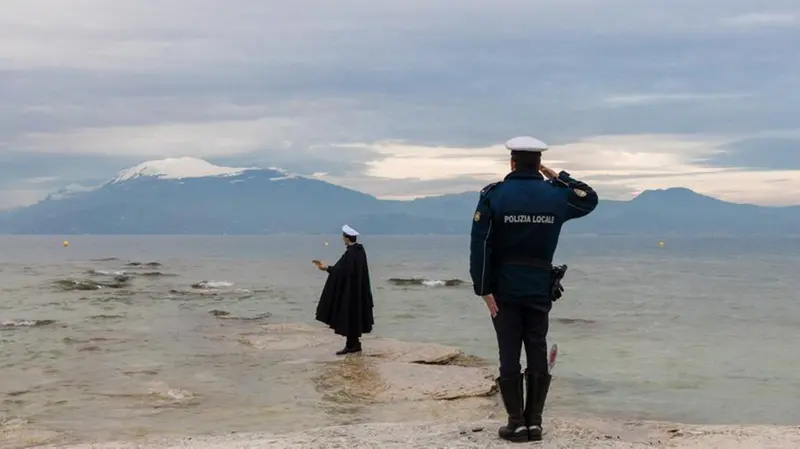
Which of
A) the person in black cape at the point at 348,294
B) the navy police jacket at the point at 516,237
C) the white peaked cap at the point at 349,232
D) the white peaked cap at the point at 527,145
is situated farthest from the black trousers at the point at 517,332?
the person in black cape at the point at 348,294

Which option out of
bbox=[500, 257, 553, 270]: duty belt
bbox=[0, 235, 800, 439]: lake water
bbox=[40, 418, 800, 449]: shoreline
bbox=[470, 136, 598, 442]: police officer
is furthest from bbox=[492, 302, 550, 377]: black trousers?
bbox=[0, 235, 800, 439]: lake water

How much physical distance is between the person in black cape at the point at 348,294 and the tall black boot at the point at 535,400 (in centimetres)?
760

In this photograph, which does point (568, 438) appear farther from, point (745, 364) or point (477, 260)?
point (745, 364)

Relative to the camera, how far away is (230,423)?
10.5m

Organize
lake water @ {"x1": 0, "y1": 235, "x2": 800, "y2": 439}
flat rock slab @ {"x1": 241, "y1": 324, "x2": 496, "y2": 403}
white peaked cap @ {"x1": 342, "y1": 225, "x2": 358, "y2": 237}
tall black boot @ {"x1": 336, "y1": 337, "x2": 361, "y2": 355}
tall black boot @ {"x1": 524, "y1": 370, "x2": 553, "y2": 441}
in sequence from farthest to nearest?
tall black boot @ {"x1": 336, "y1": 337, "x2": 361, "y2": 355}
white peaked cap @ {"x1": 342, "y1": 225, "x2": 358, "y2": 237}
flat rock slab @ {"x1": 241, "y1": 324, "x2": 496, "y2": 403}
lake water @ {"x1": 0, "y1": 235, "x2": 800, "y2": 439}
tall black boot @ {"x1": 524, "y1": 370, "x2": 553, "y2": 441}

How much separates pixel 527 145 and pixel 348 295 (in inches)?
316

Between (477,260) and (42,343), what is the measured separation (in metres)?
14.7

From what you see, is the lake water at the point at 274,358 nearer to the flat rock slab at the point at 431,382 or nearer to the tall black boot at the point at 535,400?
the flat rock slab at the point at 431,382

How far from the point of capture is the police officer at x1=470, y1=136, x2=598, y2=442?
6.89 metres

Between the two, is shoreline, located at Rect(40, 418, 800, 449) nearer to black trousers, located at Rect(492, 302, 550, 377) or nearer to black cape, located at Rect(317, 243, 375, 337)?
black trousers, located at Rect(492, 302, 550, 377)

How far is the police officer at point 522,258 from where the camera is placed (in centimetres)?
689

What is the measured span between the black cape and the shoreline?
645cm

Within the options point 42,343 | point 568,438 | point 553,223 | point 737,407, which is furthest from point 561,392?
point 42,343

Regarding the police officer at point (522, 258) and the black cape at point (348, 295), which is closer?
the police officer at point (522, 258)
